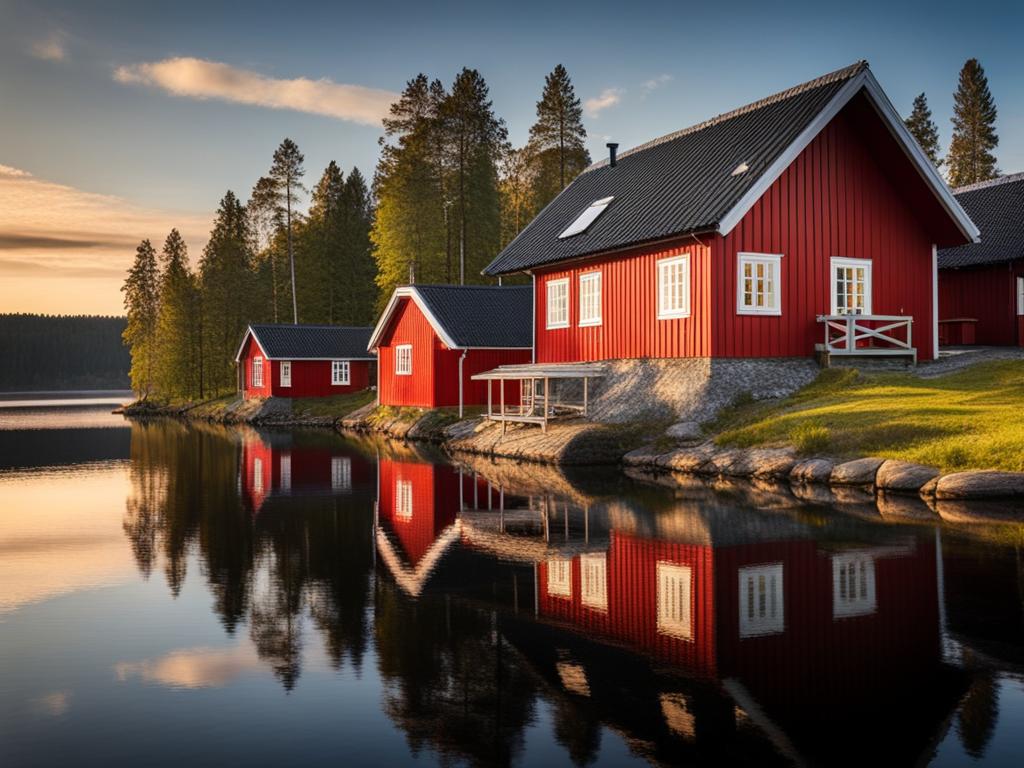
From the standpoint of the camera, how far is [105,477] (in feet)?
71.5

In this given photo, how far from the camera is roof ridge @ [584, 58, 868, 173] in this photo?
2505 centimetres

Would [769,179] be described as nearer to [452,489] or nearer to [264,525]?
[452,489]

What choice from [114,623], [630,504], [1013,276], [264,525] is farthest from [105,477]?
[1013,276]

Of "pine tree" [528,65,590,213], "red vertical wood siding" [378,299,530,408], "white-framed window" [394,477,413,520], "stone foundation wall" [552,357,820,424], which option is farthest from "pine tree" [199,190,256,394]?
"white-framed window" [394,477,413,520]

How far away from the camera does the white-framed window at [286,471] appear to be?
19.4m

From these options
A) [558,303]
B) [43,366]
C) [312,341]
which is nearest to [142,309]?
[312,341]

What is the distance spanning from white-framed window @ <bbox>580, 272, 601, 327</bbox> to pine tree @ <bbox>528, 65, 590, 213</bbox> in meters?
30.9

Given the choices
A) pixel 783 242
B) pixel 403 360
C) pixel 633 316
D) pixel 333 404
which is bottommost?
pixel 333 404

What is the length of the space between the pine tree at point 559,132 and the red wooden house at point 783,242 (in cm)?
3119

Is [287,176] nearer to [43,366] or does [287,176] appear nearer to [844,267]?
[844,267]

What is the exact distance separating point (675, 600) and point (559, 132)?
177ft

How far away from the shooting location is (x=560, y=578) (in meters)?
9.80

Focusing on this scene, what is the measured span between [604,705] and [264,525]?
8.90 m

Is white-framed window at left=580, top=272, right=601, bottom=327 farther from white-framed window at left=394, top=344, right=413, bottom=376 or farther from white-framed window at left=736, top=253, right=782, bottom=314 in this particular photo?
white-framed window at left=394, top=344, right=413, bottom=376
